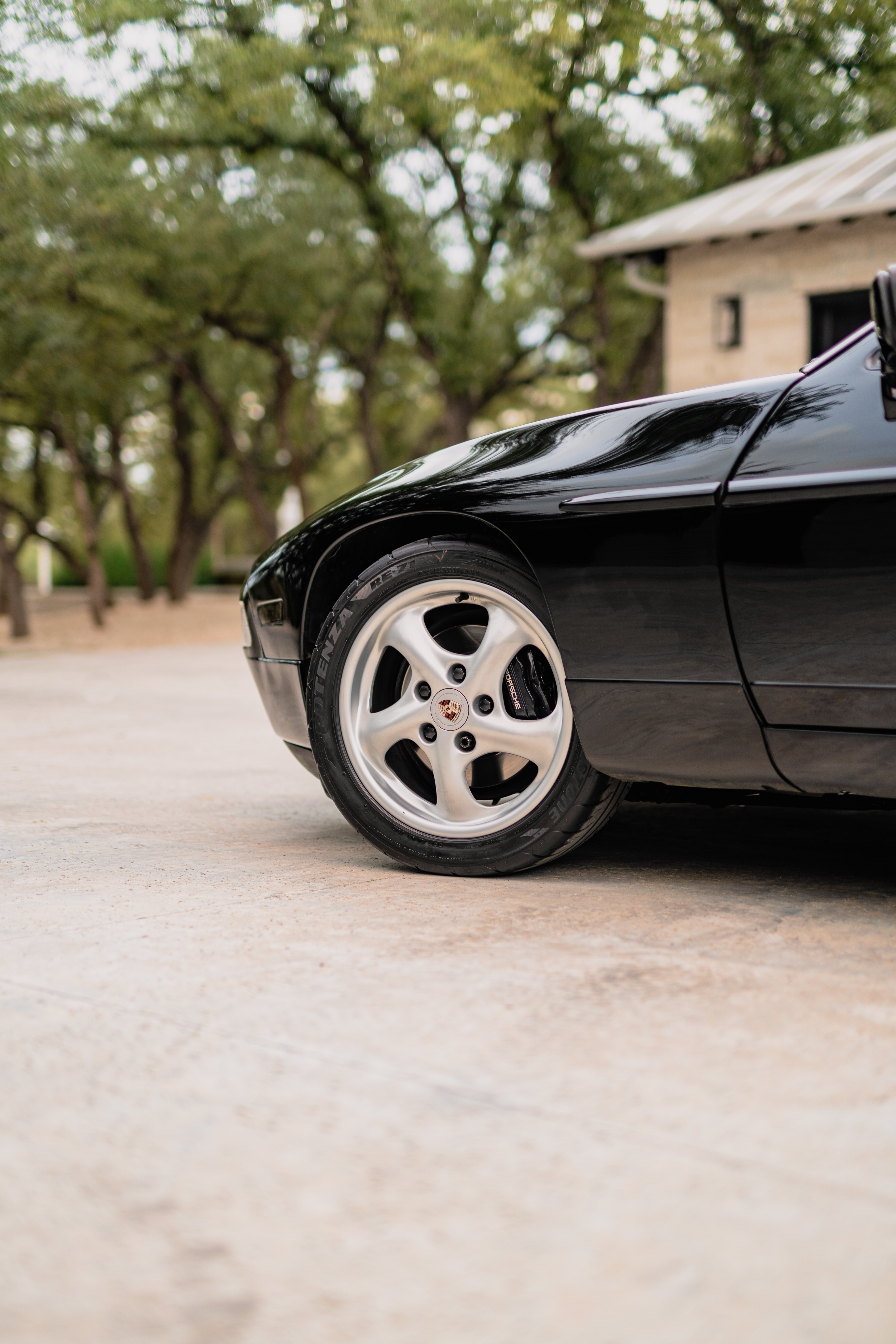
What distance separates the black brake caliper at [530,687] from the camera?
10.5ft

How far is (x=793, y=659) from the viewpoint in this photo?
2.78 m

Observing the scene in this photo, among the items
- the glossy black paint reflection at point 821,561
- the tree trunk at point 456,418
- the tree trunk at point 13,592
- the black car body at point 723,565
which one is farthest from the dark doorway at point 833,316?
the glossy black paint reflection at point 821,561

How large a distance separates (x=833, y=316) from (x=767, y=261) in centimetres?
84

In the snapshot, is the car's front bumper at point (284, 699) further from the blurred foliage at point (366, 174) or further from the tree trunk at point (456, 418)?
the tree trunk at point (456, 418)

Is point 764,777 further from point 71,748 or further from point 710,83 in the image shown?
point 710,83

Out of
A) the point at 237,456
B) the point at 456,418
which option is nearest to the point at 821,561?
the point at 456,418

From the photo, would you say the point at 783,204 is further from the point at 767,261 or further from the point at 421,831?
the point at 421,831

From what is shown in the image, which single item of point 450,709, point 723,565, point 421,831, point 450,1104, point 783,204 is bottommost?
point 450,1104

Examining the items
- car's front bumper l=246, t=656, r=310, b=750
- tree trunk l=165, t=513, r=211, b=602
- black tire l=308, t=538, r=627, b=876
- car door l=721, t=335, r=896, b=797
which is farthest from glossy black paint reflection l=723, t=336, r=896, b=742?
tree trunk l=165, t=513, r=211, b=602

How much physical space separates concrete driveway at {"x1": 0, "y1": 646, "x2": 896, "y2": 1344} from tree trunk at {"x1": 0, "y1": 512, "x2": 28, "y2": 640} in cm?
1404

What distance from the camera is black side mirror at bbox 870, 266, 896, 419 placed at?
2598 mm

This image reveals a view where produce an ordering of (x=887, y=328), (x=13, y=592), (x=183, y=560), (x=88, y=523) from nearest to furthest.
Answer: (x=887, y=328) → (x=13, y=592) → (x=88, y=523) → (x=183, y=560)

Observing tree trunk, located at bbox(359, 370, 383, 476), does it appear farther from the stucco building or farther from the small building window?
A: the small building window

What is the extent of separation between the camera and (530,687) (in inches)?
126
